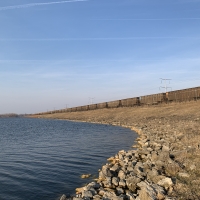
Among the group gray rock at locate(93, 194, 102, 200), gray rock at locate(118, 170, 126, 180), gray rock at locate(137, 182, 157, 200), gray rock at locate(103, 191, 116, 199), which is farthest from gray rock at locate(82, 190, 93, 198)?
gray rock at locate(118, 170, 126, 180)

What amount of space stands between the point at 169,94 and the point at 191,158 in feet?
143

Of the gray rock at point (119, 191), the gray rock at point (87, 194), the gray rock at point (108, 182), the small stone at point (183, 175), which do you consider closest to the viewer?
the gray rock at point (87, 194)

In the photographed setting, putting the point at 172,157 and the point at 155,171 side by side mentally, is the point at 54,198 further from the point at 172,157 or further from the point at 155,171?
the point at 172,157

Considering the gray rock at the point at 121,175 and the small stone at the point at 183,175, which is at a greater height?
the small stone at the point at 183,175

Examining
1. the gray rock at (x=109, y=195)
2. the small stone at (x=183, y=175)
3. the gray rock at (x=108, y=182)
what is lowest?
the gray rock at (x=108, y=182)

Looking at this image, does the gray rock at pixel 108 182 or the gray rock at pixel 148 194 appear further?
the gray rock at pixel 108 182

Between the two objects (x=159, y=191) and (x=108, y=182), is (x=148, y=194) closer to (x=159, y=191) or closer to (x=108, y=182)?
(x=159, y=191)

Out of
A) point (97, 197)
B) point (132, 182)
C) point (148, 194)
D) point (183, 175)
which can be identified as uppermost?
point (183, 175)

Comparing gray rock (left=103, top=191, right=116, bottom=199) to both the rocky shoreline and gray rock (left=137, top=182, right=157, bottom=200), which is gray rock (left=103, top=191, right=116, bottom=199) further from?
gray rock (left=137, top=182, right=157, bottom=200)

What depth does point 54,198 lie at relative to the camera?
9.20 m

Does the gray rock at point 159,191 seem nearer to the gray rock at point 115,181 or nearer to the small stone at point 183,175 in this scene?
the small stone at point 183,175

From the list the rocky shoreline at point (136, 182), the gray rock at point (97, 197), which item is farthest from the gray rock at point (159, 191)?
the gray rock at point (97, 197)

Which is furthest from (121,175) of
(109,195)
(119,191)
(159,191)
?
(159,191)

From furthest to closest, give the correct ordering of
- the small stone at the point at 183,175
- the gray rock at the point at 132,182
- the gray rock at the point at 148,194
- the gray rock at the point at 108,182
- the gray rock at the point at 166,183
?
the gray rock at the point at 108,182 → the gray rock at the point at 132,182 → the small stone at the point at 183,175 → the gray rock at the point at 166,183 → the gray rock at the point at 148,194
